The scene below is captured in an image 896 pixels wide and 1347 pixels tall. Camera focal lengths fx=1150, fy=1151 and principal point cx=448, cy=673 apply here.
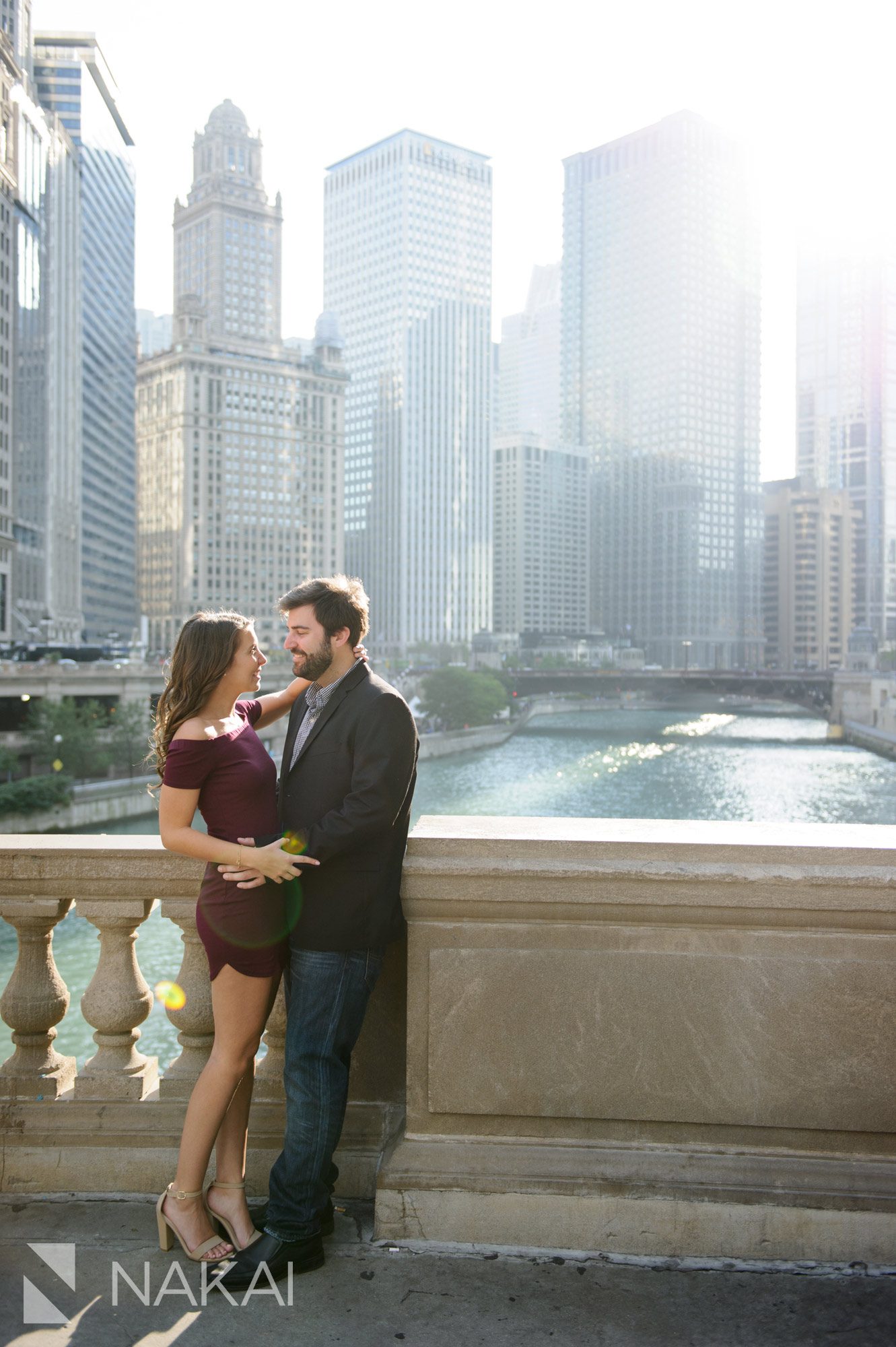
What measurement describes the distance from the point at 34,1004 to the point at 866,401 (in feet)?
682

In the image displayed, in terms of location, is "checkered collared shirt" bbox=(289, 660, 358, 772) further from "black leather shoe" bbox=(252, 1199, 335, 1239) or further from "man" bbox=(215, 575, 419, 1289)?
"black leather shoe" bbox=(252, 1199, 335, 1239)

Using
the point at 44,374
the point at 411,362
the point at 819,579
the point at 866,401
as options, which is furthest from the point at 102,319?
the point at 866,401

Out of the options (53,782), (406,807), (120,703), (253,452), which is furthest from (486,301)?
(406,807)

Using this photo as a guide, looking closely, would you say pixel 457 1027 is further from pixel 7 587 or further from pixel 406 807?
pixel 7 587

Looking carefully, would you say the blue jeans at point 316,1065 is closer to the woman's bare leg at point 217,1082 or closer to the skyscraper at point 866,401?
the woman's bare leg at point 217,1082

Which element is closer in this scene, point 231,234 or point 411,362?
point 411,362

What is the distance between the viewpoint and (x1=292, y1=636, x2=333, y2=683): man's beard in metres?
3.76

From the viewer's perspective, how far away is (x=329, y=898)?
3572mm

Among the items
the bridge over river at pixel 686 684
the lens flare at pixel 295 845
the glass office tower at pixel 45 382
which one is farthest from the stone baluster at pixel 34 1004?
the bridge over river at pixel 686 684

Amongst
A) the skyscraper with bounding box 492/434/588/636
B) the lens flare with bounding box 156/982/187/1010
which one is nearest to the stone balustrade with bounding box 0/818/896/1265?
the lens flare with bounding box 156/982/187/1010

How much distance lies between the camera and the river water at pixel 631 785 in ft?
108

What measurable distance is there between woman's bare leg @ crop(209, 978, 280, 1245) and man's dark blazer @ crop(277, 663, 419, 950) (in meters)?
0.35

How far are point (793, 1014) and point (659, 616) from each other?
195756mm

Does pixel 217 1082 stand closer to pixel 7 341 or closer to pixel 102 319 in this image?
pixel 7 341
